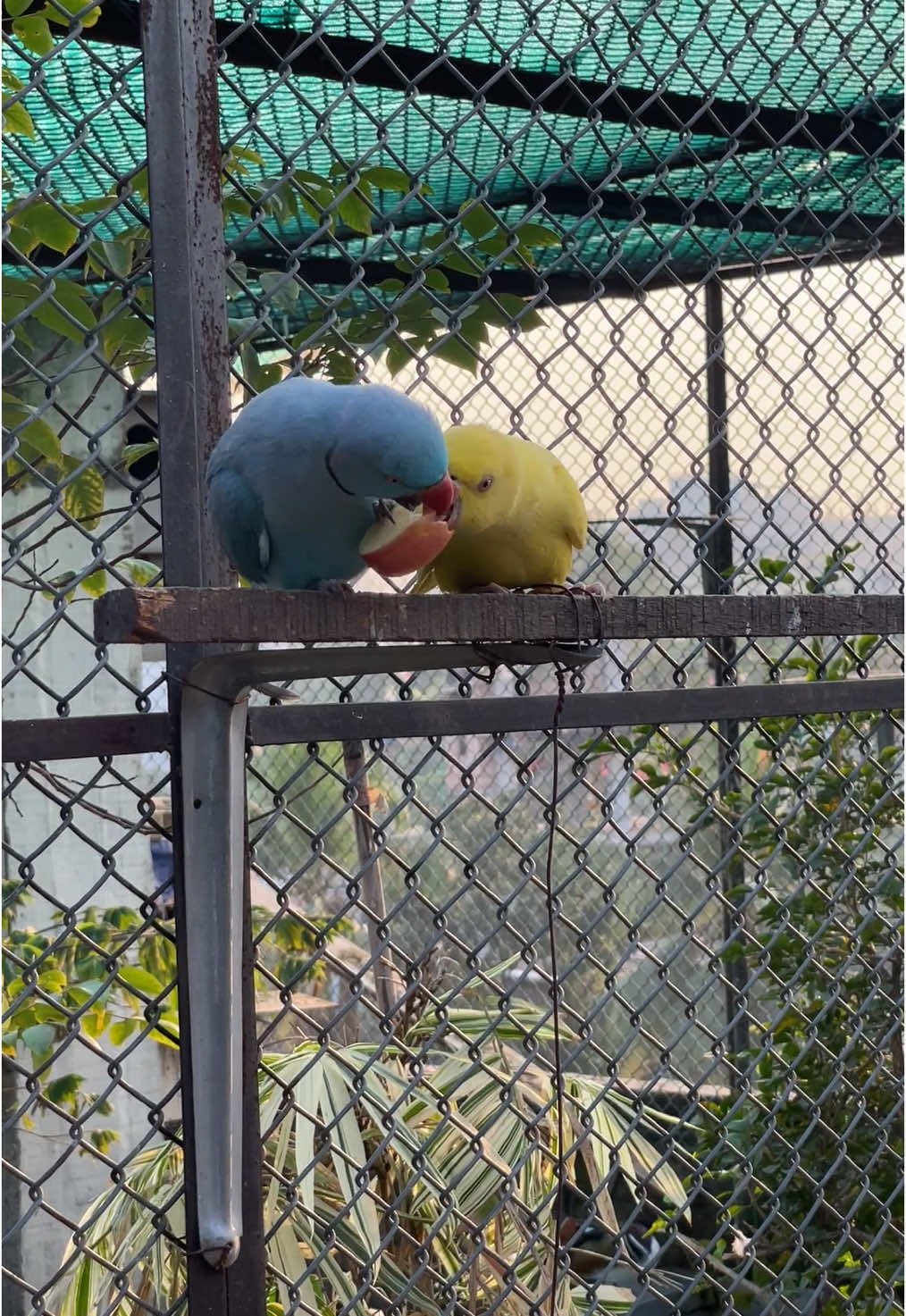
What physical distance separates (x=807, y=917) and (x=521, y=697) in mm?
1490

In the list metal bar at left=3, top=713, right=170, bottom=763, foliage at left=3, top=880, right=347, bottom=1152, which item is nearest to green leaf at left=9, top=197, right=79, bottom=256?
metal bar at left=3, top=713, right=170, bottom=763

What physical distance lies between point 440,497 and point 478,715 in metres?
0.44

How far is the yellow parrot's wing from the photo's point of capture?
3.63ft

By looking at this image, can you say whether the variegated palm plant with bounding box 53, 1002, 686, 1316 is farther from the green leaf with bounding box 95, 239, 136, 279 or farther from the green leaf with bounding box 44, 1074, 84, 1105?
the green leaf with bounding box 95, 239, 136, 279

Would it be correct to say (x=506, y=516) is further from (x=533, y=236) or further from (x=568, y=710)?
(x=533, y=236)

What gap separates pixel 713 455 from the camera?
2846 mm

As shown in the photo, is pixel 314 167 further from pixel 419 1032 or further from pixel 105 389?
pixel 419 1032

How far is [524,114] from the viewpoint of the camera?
1.98 meters

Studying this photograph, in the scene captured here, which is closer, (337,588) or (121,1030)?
(337,588)

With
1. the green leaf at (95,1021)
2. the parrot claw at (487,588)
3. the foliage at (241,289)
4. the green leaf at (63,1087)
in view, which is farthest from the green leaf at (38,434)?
the green leaf at (63,1087)

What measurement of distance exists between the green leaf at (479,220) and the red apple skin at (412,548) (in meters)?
0.60

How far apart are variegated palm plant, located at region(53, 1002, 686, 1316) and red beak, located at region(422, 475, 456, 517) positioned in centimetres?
71

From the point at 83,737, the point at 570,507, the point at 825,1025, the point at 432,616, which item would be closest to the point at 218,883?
the point at 83,737

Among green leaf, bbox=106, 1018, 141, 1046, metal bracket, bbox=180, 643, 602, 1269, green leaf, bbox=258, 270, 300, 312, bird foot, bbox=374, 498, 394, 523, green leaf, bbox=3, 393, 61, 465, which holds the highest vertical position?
green leaf, bbox=258, 270, 300, 312
